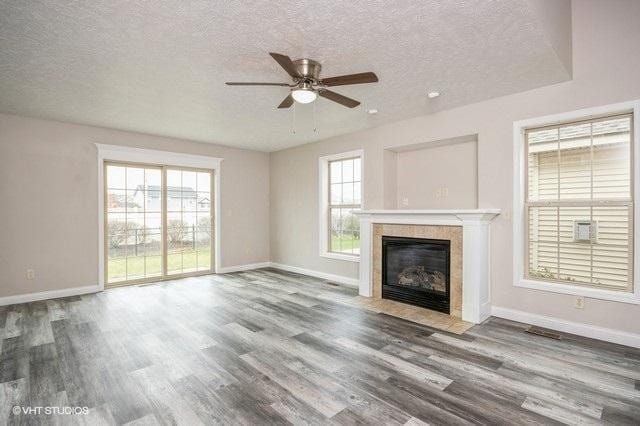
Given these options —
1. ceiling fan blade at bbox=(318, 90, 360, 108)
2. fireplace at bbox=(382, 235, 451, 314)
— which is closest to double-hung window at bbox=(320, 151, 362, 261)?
fireplace at bbox=(382, 235, 451, 314)

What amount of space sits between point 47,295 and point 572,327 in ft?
22.7

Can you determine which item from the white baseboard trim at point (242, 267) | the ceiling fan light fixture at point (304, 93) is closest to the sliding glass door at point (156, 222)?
the white baseboard trim at point (242, 267)

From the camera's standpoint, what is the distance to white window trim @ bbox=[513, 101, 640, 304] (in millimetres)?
2971

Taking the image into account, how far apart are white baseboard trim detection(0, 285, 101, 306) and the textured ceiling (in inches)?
103

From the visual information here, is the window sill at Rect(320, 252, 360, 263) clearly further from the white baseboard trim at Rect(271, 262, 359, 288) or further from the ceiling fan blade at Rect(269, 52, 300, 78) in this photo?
the ceiling fan blade at Rect(269, 52, 300, 78)

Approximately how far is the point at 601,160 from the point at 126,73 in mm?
4993

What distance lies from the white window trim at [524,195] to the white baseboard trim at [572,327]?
32 cm

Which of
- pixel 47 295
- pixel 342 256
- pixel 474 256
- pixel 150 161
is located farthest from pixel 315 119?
pixel 47 295

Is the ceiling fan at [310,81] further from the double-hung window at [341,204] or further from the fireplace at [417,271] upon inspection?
the double-hung window at [341,204]

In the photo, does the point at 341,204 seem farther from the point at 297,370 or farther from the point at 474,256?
the point at 297,370

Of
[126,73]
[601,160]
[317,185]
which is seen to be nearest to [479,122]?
[601,160]

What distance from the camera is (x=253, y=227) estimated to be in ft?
23.3

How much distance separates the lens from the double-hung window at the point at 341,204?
5648 millimetres

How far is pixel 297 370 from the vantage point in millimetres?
2570
